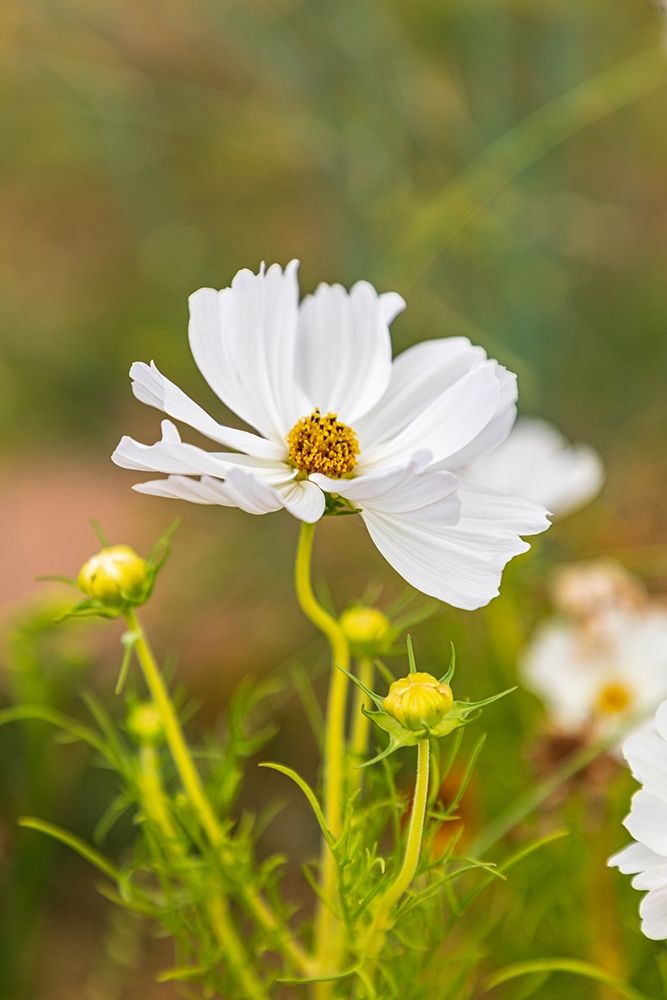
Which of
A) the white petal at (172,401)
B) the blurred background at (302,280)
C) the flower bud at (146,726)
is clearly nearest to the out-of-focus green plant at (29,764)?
→ the blurred background at (302,280)

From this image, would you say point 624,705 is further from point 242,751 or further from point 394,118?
point 394,118

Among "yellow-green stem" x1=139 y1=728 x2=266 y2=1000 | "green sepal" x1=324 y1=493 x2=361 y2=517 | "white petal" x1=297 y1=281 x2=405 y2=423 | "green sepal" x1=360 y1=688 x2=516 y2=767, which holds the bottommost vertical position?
"yellow-green stem" x1=139 y1=728 x2=266 y2=1000

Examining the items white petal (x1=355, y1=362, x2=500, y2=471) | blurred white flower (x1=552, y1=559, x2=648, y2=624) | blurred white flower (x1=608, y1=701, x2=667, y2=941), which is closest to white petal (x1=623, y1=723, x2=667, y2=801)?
blurred white flower (x1=608, y1=701, x2=667, y2=941)

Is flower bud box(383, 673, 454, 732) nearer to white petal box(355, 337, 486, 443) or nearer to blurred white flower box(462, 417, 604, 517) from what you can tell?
white petal box(355, 337, 486, 443)

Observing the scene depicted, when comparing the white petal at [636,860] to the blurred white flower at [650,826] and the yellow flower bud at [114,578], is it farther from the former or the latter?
the yellow flower bud at [114,578]

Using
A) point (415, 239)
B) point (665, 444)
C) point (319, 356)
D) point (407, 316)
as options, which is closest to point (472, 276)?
point (407, 316)

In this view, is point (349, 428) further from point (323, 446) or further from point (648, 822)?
point (648, 822)
